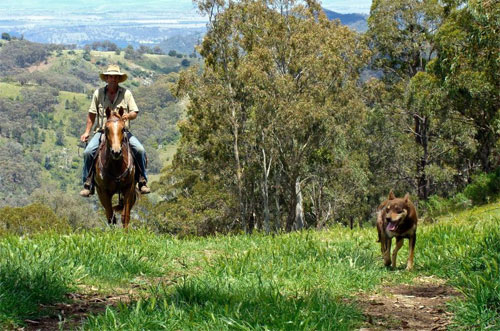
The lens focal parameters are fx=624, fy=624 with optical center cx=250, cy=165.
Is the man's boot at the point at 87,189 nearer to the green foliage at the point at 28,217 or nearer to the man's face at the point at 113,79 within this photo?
the man's face at the point at 113,79

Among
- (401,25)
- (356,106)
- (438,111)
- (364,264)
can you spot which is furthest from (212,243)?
(401,25)

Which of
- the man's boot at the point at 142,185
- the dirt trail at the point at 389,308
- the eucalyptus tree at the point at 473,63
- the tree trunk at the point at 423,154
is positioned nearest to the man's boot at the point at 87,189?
the man's boot at the point at 142,185

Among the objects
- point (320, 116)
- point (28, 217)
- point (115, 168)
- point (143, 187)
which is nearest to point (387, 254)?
point (115, 168)

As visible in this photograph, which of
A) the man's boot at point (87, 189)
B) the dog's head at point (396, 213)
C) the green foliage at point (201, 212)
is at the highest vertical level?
the dog's head at point (396, 213)

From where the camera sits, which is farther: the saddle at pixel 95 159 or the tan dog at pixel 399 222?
the saddle at pixel 95 159

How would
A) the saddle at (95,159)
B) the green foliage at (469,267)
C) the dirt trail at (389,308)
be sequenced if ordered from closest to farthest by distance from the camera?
1. the green foliage at (469,267)
2. the dirt trail at (389,308)
3. the saddle at (95,159)

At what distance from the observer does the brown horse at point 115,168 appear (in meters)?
9.76

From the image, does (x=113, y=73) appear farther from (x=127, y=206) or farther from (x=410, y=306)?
(x=410, y=306)

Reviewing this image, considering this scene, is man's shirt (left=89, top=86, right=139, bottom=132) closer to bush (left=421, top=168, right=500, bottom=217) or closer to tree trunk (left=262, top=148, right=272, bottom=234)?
bush (left=421, top=168, right=500, bottom=217)

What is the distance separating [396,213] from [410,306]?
1.47 meters

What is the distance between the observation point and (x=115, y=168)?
1037 centimetres

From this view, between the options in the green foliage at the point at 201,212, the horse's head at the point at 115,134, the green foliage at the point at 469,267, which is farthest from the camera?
the green foliage at the point at 201,212

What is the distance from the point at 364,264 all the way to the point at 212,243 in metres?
2.88

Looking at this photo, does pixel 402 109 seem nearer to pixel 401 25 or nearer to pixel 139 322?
pixel 401 25
